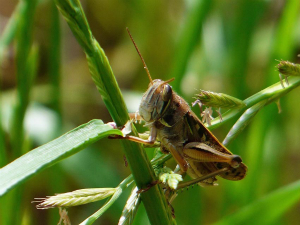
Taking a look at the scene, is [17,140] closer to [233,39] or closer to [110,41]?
[233,39]

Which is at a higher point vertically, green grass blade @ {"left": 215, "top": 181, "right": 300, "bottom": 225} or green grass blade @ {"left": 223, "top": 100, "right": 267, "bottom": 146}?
green grass blade @ {"left": 223, "top": 100, "right": 267, "bottom": 146}

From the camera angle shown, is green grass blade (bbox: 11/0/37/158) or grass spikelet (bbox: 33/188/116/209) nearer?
grass spikelet (bbox: 33/188/116/209)

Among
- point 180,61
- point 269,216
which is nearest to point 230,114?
point 269,216

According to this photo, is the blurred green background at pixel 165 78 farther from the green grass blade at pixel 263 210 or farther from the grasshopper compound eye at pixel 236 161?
the grasshopper compound eye at pixel 236 161

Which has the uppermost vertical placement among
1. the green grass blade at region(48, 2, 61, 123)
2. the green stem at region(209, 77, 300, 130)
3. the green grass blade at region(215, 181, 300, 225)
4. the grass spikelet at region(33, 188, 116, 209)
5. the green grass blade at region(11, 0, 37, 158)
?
the green grass blade at region(48, 2, 61, 123)

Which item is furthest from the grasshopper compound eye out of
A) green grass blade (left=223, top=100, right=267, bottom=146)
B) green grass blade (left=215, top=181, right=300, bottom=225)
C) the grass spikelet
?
the grass spikelet

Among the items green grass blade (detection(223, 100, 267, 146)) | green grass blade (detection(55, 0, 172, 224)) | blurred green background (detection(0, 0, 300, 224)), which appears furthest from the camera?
blurred green background (detection(0, 0, 300, 224))

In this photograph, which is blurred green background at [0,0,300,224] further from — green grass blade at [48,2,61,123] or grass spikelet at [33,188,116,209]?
grass spikelet at [33,188,116,209]
